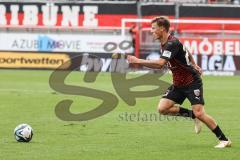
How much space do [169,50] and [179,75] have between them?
23.8 inches

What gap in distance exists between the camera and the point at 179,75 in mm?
11547

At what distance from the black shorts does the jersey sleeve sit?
0.70m

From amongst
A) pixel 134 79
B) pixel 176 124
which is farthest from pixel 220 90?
pixel 176 124

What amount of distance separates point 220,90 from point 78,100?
604 cm

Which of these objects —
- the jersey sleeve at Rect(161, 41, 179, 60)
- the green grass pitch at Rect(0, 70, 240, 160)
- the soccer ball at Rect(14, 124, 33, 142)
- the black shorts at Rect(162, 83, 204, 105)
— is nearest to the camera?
the green grass pitch at Rect(0, 70, 240, 160)

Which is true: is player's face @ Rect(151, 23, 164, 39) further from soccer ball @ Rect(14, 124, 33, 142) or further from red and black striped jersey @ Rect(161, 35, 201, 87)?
soccer ball @ Rect(14, 124, 33, 142)

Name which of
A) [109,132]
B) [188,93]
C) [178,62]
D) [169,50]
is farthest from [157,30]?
[109,132]

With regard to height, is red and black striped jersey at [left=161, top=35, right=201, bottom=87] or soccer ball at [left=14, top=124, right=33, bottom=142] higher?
red and black striped jersey at [left=161, top=35, right=201, bottom=87]

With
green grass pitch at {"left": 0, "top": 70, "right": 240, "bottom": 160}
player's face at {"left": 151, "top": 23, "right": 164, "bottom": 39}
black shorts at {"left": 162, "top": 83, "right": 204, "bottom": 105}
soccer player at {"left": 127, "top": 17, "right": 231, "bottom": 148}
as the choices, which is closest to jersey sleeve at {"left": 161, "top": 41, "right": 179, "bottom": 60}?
soccer player at {"left": 127, "top": 17, "right": 231, "bottom": 148}

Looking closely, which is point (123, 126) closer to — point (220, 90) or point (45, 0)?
point (220, 90)

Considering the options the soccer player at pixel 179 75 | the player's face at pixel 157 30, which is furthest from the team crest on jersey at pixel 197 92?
the player's face at pixel 157 30

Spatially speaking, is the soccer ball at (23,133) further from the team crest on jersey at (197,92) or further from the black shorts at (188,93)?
the team crest on jersey at (197,92)

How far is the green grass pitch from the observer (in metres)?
10.5

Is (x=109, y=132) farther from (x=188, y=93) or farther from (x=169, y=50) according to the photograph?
(x=169, y=50)
